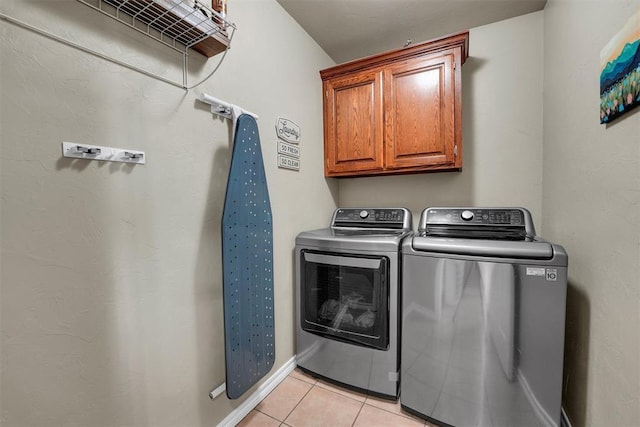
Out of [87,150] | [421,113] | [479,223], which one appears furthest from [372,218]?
[87,150]

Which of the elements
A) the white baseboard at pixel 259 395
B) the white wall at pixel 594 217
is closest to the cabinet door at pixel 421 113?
the white wall at pixel 594 217

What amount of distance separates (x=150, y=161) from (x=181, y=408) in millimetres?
1077

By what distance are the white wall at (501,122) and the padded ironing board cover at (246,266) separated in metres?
1.47

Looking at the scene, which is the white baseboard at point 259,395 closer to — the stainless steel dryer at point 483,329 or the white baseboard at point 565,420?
the stainless steel dryer at point 483,329

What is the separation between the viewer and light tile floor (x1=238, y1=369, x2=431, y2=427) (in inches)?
52.9

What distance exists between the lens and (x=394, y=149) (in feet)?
6.09

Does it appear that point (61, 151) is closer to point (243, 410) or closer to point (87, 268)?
point (87, 268)

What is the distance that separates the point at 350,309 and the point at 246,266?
0.75 metres

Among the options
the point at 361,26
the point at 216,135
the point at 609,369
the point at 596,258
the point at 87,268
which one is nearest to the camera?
the point at 87,268

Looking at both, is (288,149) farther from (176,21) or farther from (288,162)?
(176,21)

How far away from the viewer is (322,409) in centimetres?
143

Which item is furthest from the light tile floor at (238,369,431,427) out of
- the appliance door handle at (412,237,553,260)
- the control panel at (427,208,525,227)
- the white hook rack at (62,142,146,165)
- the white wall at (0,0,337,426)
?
the white hook rack at (62,142,146,165)

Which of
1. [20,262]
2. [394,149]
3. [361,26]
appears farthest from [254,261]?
[361,26]

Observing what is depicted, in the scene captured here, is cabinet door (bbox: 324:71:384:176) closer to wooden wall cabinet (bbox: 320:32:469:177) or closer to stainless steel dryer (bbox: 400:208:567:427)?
wooden wall cabinet (bbox: 320:32:469:177)
